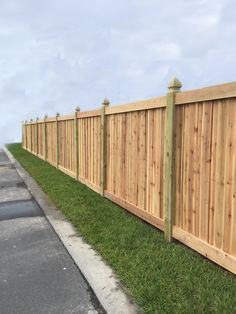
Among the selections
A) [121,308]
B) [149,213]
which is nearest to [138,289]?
[121,308]

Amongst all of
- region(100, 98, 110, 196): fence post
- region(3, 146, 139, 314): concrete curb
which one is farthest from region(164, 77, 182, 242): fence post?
region(100, 98, 110, 196): fence post

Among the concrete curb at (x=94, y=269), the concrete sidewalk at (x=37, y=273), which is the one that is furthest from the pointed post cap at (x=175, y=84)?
the concrete sidewalk at (x=37, y=273)

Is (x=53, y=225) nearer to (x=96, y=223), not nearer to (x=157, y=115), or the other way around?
(x=96, y=223)

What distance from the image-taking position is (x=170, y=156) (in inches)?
185

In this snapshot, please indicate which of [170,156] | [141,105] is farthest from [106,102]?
[170,156]

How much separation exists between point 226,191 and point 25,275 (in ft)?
7.69

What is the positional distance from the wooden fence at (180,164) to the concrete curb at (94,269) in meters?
1.10

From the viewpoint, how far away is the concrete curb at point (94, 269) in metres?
3.24

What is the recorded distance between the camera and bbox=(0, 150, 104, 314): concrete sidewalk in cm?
333

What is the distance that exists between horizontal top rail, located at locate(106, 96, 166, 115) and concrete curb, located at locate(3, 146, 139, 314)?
2.11 meters

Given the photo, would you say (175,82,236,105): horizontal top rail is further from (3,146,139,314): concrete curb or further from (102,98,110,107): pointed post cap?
(102,98,110,107): pointed post cap

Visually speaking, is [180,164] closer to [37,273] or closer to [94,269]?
[94,269]

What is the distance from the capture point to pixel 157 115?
5.14 meters

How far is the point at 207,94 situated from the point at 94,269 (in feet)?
7.46
